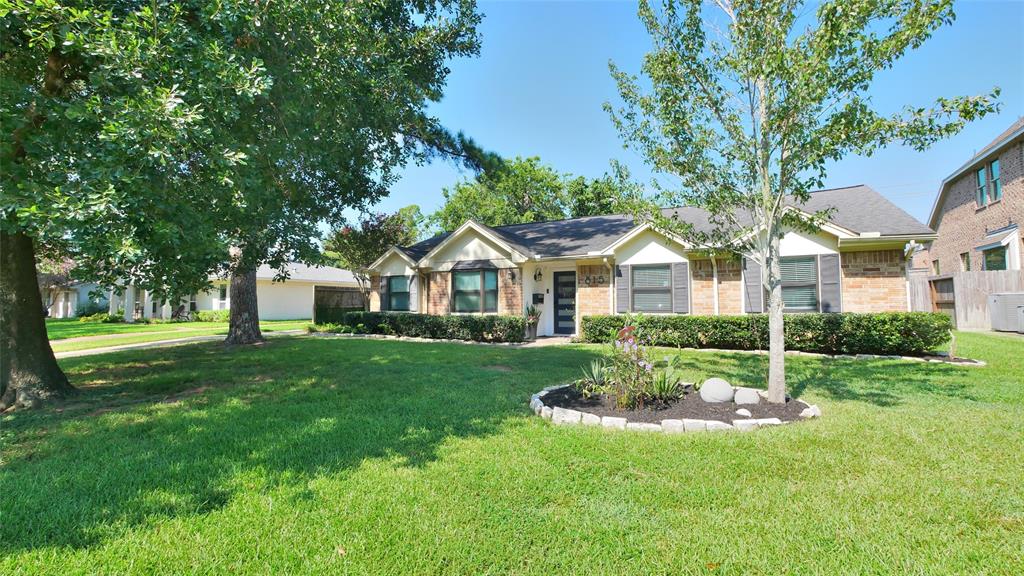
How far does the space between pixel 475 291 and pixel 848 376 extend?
34.5 feet

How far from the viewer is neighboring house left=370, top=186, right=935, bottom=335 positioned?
36.1ft

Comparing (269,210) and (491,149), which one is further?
(491,149)

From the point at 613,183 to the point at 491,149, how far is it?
25.2 ft

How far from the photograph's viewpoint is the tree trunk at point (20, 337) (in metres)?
6.07

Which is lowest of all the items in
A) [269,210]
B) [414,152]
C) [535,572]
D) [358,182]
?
[535,572]

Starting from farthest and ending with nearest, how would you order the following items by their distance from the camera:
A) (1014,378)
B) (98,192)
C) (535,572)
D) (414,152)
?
(414,152) < (1014,378) < (98,192) < (535,572)

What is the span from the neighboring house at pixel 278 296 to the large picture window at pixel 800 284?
23.3 metres

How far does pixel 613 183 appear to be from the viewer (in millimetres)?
7172

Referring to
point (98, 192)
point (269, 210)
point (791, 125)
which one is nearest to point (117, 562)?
point (98, 192)

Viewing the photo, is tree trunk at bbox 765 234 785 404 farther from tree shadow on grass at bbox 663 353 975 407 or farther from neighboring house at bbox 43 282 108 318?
neighboring house at bbox 43 282 108 318

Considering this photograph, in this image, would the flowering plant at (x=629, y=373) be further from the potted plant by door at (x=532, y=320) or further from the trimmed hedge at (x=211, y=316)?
the trimmed hedge at (x=211, y=316)

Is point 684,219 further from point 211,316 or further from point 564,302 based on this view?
point 211,316

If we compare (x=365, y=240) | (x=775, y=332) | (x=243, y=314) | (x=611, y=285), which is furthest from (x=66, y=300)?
(x=775, y=332)

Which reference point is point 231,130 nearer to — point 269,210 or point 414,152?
point 269,210
